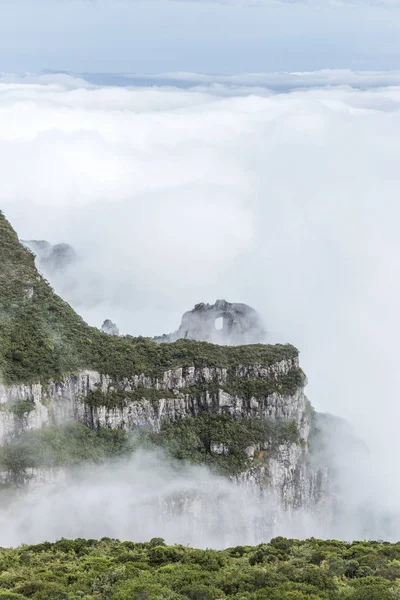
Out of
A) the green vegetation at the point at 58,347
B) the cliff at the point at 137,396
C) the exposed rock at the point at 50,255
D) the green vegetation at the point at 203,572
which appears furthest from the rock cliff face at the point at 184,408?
the exposed rock at the point at 50,255

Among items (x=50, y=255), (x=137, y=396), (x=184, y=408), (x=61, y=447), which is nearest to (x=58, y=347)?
(x=137, y=396)

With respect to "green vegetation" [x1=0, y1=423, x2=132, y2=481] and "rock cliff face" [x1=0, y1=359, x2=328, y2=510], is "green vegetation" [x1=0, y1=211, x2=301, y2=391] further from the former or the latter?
"green vegetation" [x1=0, y1=423, x2=132, y2=481]

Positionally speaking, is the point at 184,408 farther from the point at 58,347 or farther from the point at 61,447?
the point at 61,447

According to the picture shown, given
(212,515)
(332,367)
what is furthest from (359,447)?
(332,367)

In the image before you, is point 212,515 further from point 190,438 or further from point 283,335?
point 283,335

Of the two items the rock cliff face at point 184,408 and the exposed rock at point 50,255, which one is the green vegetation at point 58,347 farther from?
the exposed rock at point 50,255

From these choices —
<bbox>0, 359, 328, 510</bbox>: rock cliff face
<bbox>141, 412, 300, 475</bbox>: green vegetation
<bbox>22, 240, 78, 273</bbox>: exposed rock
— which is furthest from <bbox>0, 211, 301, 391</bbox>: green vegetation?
<bbox>22, 240, 78, 273</bbox>: exposed rock
